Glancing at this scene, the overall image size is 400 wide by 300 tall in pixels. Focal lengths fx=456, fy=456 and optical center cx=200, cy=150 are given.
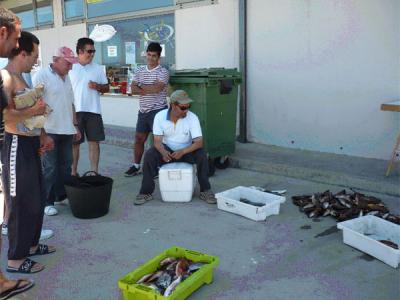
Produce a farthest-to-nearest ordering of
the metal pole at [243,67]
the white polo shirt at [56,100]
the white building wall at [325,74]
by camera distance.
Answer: the metal pole at [243,67]
the white building wall at [325,74]
the white polo shirt at [56,100]

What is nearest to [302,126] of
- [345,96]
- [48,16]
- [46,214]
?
[345,96]

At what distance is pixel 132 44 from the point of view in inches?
352

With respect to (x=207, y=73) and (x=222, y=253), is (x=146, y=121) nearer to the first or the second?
(x=207, y=73)

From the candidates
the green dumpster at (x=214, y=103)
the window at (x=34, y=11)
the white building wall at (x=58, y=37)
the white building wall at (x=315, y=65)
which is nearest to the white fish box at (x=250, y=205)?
the green dumpster at (x=214, y=103)

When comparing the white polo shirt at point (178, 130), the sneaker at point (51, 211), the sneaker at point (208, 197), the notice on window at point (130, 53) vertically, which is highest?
the notice on window at point (130, 53)

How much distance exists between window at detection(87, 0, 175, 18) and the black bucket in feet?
14.4

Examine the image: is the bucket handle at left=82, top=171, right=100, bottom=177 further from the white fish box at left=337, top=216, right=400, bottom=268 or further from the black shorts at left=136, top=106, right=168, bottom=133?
the white fish box at left=337, top=216, right=400, bottom=268

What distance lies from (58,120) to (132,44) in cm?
481

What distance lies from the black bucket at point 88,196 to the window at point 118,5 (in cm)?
440

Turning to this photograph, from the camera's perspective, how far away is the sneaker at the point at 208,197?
495 centimetres

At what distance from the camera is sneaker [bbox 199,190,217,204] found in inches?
195

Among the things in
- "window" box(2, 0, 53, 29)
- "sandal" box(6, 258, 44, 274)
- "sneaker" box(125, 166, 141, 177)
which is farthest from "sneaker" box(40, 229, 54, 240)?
"window" box(2, 0, 53, 29)

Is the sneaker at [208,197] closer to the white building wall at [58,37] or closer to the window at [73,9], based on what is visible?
the white building wall at [58,37]

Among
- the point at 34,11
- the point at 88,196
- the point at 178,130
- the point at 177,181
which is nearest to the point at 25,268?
the point at 88,196
